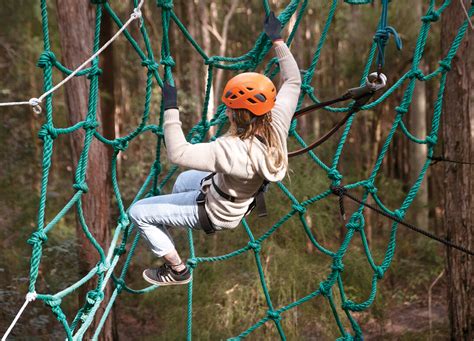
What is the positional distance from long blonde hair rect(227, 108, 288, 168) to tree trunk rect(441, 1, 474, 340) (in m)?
1.99

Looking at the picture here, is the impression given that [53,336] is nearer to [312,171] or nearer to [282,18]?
[312,171]

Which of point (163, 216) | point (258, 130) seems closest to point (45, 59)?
point (163, 216)

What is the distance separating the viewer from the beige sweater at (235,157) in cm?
168

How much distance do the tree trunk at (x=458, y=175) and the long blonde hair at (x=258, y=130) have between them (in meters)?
1.99

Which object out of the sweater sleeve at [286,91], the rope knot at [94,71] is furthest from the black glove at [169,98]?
the rope knot at [94,71]

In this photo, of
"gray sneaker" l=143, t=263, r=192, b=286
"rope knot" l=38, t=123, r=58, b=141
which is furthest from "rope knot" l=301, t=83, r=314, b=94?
"rope knot" l=38, t=123, r=58, b=141

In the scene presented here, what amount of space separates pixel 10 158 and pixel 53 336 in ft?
9.33

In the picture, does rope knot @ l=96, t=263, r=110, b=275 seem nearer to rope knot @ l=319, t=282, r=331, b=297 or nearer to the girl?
the girl

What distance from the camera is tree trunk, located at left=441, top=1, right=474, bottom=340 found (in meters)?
3.33

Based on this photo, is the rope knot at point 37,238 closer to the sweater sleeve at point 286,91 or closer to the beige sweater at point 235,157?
Result: the beige sweater at point 235,157

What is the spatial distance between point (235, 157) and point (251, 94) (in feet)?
0.65

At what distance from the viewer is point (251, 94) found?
171 cm

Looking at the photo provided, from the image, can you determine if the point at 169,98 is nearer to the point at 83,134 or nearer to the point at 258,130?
the point at 258,130

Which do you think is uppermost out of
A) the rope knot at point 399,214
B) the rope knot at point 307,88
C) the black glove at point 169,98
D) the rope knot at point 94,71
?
the rope knot at point 94,71
